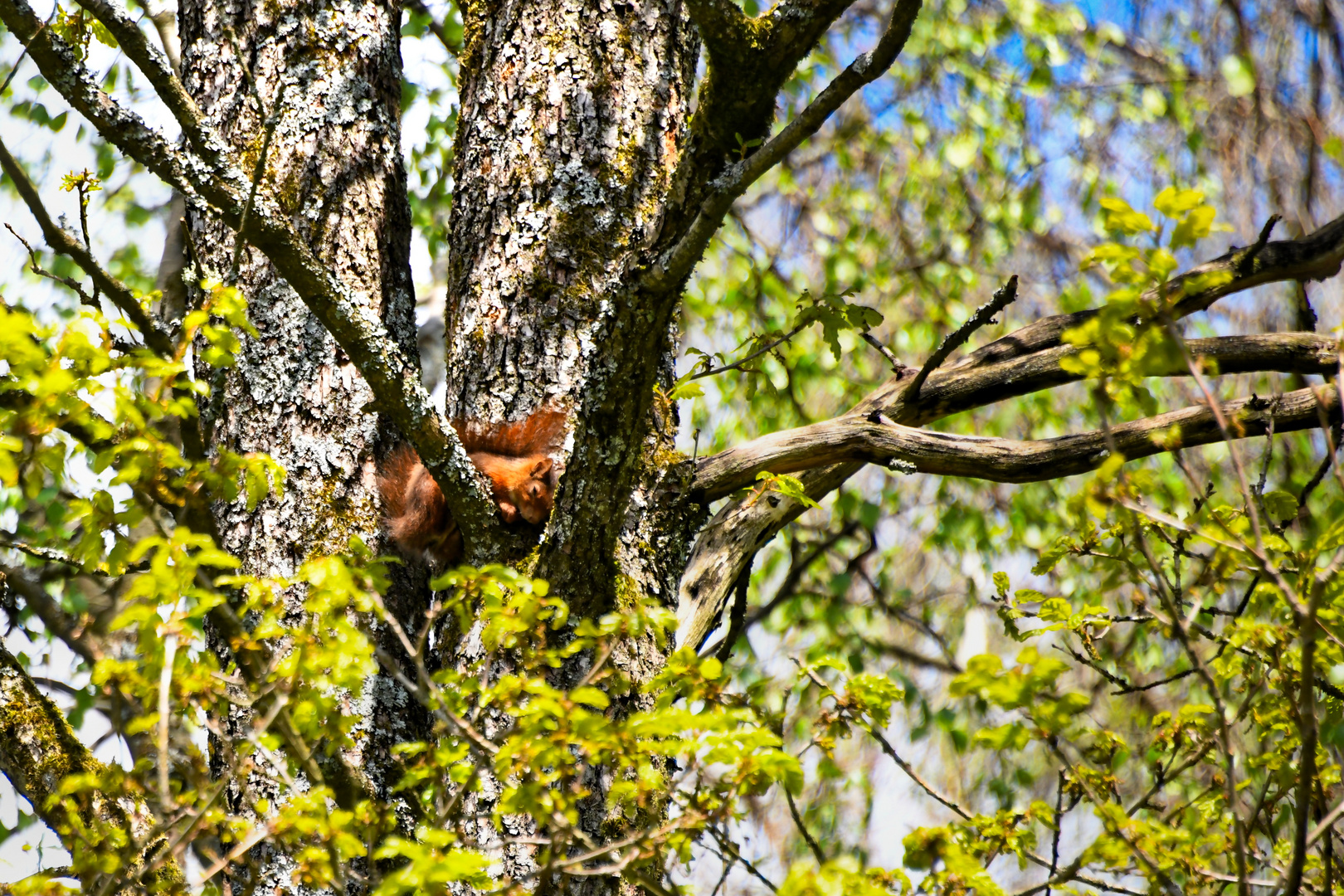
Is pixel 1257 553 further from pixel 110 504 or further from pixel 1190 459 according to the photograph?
pixel 1190 459

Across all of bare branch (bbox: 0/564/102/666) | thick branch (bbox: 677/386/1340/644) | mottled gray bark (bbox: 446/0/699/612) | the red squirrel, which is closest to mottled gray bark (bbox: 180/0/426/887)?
the red squirrel

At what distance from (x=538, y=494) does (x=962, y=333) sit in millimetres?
750

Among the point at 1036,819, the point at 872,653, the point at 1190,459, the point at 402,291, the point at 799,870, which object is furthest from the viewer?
the point at 872,653

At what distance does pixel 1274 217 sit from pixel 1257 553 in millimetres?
637

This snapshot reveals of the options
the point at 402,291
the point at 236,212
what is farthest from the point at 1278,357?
the point at 236,212

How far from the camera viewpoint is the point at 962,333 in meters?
1.87

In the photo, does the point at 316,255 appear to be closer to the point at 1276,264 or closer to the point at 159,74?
the point at 159,74

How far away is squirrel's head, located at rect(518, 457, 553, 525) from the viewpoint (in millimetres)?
1782

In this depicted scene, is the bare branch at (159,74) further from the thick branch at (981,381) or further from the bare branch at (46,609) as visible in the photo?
the thick branch at (981,381)

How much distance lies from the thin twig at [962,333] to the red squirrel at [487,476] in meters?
0.65

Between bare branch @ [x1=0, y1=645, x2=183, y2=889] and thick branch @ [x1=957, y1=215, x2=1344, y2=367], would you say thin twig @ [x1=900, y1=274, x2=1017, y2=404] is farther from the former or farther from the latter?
bare branch @ [x1=0, y1=645, x2=183, y2=889]

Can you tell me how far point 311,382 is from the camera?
194cm

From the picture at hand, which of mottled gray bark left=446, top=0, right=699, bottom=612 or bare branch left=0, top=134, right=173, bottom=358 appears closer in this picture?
bare branch left=0, top=134, right=173, bottom=358

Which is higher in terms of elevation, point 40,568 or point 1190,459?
point 40,568
